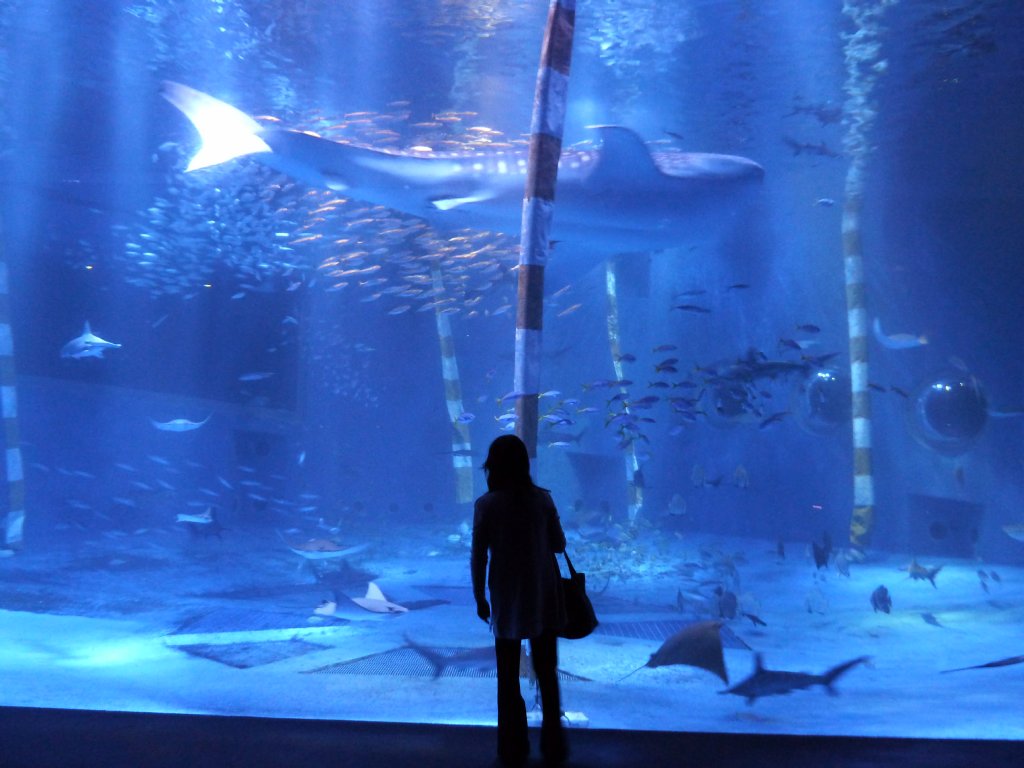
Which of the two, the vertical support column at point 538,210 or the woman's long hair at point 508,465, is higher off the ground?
the vertical support column at point 538,210

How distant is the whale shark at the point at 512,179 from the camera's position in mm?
9461

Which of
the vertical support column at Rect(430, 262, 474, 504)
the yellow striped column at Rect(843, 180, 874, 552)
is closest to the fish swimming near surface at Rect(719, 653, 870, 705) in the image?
the yellow striped column at Rect(843, 180, 874, 552)

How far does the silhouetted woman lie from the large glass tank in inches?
40.8

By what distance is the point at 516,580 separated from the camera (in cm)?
304

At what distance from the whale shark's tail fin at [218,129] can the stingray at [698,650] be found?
8084mm

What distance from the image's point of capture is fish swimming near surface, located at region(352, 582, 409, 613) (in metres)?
8.41

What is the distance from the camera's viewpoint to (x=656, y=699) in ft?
15.6

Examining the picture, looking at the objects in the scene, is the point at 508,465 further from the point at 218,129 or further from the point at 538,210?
the point at 218,129

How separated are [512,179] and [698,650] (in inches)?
344

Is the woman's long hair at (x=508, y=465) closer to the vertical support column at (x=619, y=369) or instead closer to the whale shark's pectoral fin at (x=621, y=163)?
the whale shark's pectoral fin at (x=621, y=163)

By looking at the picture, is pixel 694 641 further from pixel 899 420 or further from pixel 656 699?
pixel 899 420

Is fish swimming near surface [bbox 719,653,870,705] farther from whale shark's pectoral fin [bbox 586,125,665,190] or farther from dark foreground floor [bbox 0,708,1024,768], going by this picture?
whale shark's pectoral fin [bbox 586,125,665,190]

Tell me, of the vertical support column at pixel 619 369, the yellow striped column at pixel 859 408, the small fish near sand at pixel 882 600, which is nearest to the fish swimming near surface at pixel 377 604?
the small fish near sand at pixel 882 600

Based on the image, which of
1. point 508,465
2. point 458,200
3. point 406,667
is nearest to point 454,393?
point 458,200
